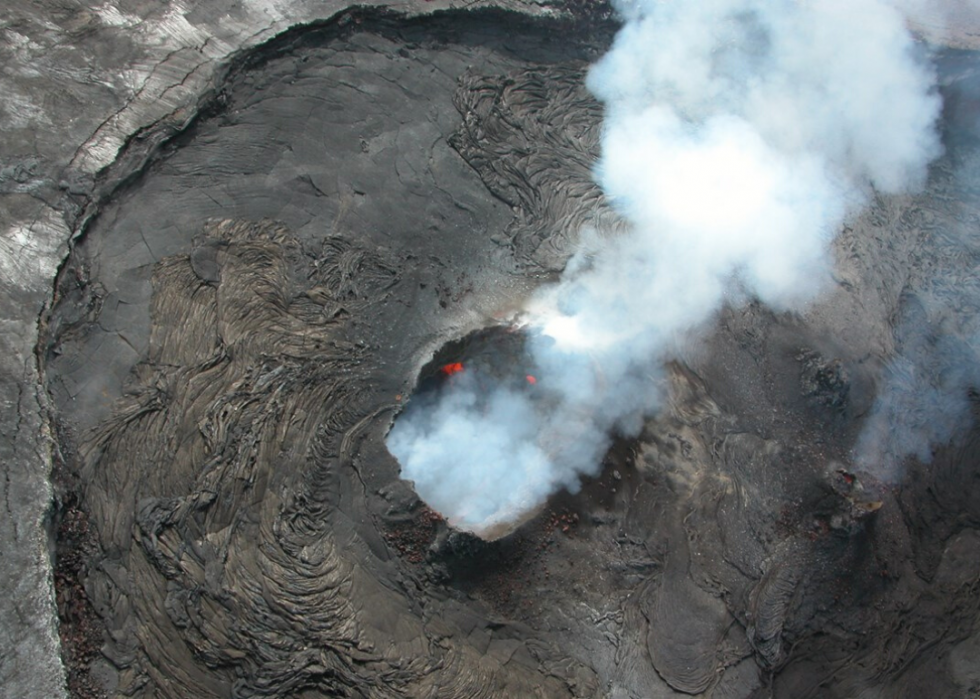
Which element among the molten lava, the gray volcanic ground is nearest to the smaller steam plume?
the molten lava

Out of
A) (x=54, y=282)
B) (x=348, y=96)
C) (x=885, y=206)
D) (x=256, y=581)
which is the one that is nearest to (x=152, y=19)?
(x=348, y=96)

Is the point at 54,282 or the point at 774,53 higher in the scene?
the point at 774,53

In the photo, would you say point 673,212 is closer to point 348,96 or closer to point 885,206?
point 885,206

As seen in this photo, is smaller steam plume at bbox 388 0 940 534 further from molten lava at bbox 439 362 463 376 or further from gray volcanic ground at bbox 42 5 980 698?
gray volcanic ground at bbox 42 5 980 698

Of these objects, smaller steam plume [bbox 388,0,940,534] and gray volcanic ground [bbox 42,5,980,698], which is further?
smaller steam plume [bbox 388,0,940,534]

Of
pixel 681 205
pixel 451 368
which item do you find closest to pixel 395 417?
pixel 451 368
